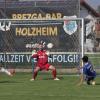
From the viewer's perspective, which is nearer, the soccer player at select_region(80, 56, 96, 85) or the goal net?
the soccer player at select_region(80, 56, 96, 85)

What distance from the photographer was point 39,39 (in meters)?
31.0

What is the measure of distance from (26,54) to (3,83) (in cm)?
764

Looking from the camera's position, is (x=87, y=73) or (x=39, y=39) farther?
(x=39, y=39)

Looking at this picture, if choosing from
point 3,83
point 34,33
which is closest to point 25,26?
point 34,33

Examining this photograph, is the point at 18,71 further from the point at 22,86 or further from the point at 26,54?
the point at 22,86

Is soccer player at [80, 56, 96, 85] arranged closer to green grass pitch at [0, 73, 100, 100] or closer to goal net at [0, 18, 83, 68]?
green grass pitch at [0, 73, 100, 100]

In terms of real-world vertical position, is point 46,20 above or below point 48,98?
above

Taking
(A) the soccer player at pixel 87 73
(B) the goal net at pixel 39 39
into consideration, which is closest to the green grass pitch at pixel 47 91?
(A) the soccer player at pixel 87 73

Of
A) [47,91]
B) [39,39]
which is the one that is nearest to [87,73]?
[47,91]

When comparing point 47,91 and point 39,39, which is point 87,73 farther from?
point 39,39

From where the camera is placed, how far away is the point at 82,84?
21.8 metres

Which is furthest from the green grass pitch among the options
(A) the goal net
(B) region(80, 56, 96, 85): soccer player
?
(A) the goal net

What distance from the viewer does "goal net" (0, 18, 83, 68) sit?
30062 mm

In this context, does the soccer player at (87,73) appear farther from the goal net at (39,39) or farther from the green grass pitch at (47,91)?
the goal net at (39,39)
